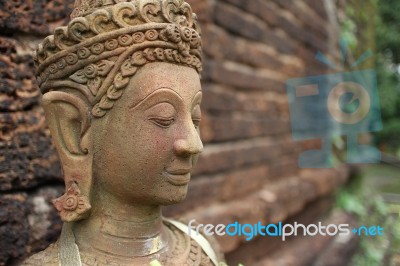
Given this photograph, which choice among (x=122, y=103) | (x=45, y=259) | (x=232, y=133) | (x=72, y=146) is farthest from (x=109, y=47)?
(x=232, y=133)

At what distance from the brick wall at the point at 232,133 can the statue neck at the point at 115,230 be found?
479 millimetres

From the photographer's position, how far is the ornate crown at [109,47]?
979 mm

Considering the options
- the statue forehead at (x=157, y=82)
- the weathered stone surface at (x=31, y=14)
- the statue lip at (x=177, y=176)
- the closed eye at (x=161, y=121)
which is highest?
the weathered stone surface at (x=31, y=14)

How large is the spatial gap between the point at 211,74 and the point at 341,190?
9.37ft

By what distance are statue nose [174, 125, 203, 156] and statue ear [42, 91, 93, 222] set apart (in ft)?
0.67

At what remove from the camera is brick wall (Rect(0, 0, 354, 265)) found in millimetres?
1416

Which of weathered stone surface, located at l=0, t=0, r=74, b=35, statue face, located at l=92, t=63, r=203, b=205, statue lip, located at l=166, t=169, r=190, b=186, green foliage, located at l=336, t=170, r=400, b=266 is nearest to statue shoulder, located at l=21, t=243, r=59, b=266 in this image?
statue face, located at l=92, t=63, r=203, b=205

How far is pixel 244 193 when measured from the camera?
2742 mm

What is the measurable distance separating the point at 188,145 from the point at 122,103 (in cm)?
17

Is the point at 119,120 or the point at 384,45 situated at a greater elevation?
the point at 384,45

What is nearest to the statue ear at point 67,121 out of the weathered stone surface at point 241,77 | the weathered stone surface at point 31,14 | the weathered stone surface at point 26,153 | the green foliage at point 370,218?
the weathered stone surface at point 26,153

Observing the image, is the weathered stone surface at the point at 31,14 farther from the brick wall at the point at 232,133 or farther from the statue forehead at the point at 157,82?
the statue forehead at the point at 157,82

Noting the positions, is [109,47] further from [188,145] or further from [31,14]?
[31,14]

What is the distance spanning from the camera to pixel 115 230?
1024 millimetres
